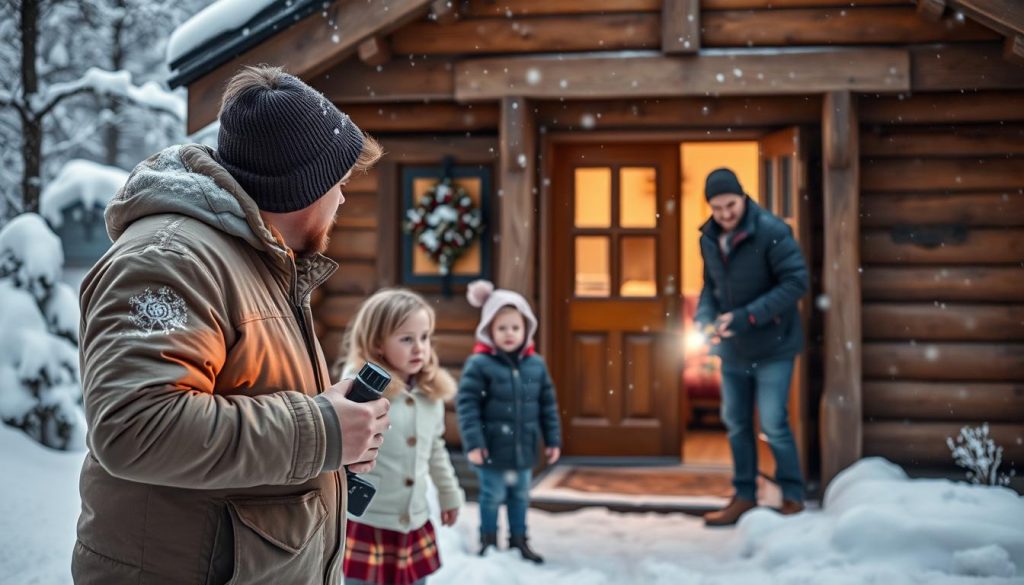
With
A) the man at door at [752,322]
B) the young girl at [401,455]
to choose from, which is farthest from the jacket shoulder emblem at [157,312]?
the man at door at [752,322]

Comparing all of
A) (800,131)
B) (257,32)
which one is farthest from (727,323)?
(257,32)

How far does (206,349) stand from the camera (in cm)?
161

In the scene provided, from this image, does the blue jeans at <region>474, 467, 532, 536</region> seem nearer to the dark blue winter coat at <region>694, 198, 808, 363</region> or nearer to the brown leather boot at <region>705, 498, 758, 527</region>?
the brown leather boot at <region>705, 498, 758, 527</region>

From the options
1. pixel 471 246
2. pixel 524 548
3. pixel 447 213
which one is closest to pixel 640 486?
pixel 524 548

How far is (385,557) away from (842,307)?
12.4 ft

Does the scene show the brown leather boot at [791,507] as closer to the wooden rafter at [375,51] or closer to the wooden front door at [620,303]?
the wooden front door at [620,303]

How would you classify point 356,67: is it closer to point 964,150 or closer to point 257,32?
point 257,32

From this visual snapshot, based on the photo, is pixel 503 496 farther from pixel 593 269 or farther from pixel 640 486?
pixel 593 269

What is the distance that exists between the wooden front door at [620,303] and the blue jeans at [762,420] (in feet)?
4.89

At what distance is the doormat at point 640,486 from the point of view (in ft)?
20.6

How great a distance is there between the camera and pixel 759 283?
576 cm

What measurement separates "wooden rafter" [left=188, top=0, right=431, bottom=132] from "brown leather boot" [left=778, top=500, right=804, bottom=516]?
372 cm

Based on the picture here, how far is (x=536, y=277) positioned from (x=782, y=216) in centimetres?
177

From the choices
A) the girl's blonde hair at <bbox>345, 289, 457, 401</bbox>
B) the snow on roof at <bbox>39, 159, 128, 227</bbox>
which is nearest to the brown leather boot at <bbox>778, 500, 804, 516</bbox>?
the girl's blonde hair at <bbox>345, 289, 457, 401</bbox>
